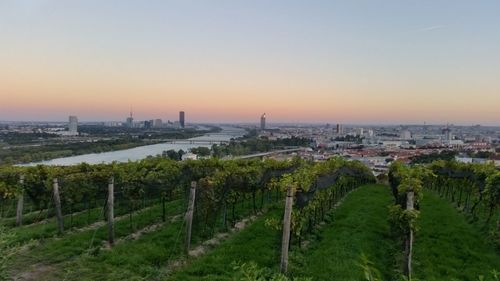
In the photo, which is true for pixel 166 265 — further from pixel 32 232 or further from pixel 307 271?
pixel 32 232

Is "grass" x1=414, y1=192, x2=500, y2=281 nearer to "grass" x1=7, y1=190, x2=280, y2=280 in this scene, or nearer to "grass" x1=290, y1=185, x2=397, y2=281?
"grass" x1=290, y1=185, x2=397, y2=281

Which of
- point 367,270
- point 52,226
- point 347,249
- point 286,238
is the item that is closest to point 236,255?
point 286,238

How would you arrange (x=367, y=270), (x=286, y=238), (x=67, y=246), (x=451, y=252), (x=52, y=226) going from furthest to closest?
(x=52, y=226)
(x=451, y=252)
(x=67, y=246)
(x=286, y=238)
(x=367, y=270)

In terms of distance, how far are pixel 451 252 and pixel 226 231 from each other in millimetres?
5624

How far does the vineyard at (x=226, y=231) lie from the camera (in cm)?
734

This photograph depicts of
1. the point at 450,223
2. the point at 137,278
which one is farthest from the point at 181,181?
the point at 450,223

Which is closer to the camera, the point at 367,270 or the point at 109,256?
the point at 367,270

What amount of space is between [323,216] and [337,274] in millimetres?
6355

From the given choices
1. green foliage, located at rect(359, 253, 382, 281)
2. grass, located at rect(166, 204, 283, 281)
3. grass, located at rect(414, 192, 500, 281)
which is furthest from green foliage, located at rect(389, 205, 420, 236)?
green foliage, located at rect(359, 253, 382, 281)

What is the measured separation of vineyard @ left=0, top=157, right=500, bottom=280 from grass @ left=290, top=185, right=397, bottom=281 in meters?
0.03

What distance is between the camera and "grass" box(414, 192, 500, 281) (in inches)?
304

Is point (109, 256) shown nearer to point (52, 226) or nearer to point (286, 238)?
→ point (286, 238)

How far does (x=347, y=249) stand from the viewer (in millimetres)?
8867

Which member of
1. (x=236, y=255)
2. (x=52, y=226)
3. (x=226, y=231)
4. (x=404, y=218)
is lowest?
(x=226, y=231)
